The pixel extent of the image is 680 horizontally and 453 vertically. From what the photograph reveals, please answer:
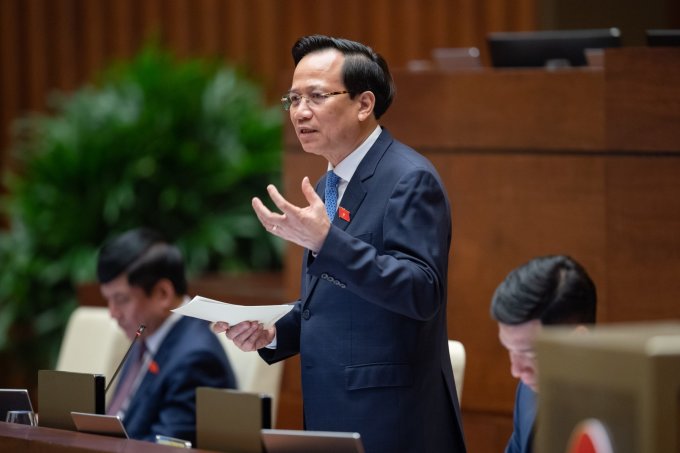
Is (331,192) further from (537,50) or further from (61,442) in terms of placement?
(537,50)

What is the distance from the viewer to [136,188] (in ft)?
20.0

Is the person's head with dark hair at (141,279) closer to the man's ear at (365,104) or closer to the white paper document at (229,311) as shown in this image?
the white paper document at (229,311)

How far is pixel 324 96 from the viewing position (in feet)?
8.31

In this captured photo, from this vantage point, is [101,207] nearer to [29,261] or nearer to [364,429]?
[29,261]

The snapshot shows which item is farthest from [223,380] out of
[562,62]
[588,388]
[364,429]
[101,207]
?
[101,207]

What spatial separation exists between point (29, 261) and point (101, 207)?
1.56 feet

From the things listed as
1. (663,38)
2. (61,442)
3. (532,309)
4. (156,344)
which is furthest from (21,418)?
(663,38)

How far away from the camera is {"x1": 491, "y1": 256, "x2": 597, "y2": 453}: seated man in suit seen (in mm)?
2645

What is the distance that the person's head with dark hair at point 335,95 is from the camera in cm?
252

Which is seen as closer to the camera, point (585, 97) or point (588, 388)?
point (588, 388)

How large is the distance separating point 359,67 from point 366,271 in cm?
56

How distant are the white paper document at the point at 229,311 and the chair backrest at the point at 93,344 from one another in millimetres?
1647

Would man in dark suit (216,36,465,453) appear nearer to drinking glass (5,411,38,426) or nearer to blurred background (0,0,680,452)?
drinking glass (5,411,38,426)

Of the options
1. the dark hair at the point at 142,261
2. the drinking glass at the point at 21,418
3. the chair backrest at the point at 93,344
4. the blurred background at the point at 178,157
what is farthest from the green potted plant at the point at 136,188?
the drinking glass at the point at 21,418
